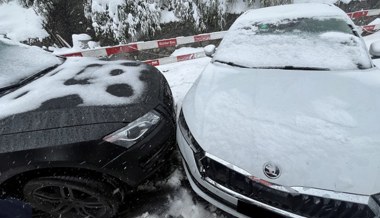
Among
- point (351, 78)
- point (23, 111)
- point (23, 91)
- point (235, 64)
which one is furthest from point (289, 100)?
point (23, 91)

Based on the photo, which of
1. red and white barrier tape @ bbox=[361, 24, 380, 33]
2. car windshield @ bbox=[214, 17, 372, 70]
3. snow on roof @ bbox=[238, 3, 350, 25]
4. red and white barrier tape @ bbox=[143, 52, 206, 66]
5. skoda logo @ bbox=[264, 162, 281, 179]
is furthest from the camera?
red and white barrier tape @ bbox=[361, 24, 380, 33]

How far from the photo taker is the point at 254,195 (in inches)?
69.4

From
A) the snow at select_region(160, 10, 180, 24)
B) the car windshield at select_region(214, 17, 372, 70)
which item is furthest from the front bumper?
the snow at select_region(160, 10, 180, 24)

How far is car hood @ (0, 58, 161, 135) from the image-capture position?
208cm

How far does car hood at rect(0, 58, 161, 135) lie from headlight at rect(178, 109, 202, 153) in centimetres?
30

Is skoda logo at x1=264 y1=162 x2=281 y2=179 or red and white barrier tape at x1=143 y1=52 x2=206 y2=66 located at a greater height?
skoda logo at x1=264 y1=162 x2=281 y2=179

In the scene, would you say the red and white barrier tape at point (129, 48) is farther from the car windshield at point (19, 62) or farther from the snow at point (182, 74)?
the car windshield at point (19, 62)

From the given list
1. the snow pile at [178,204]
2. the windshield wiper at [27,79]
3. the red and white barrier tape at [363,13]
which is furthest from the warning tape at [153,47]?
the snow pile at [178,204]

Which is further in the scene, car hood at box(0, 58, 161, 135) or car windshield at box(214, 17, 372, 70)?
car windshield at box(214, 17, 372, 70)

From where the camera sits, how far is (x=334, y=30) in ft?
9.56

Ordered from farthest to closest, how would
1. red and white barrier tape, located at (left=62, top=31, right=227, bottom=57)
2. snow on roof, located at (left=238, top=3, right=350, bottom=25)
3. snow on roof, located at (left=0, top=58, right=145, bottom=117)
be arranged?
1. red and white barrier tape, located at (left=62, top=31, right=227, bottom=57)
2. snow on roof, located at (left=238, top=3, right=350, bottom=25)
3. snow on roof, located at (left=0, top=58, right=145, bottom=117)

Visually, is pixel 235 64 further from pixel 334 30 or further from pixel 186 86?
pixel 186 86

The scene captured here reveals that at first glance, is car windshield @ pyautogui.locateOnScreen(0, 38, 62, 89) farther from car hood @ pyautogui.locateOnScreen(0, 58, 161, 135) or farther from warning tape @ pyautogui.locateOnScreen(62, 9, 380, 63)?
warning tape @ pyautogui.locateOnScreen(62, 9, 380, 63)

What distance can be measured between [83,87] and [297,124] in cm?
189
